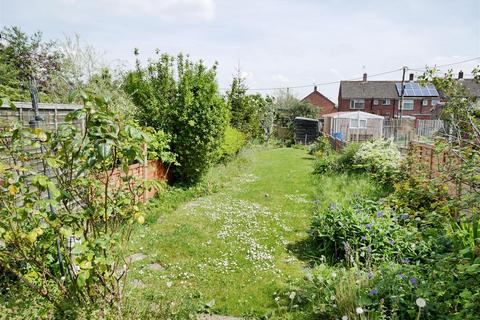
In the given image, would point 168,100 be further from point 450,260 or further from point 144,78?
point 450,260

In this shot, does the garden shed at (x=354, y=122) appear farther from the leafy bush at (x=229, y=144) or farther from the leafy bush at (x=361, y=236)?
the leafy bush at (x=361, y=236)

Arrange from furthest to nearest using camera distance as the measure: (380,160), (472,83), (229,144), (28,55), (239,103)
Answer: (472,83) → (239,103) → (28,55) → (229,144) → (380,160)

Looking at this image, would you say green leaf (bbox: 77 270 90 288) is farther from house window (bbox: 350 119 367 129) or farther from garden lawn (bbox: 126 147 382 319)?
house window (bbox: 350 119 367 129)

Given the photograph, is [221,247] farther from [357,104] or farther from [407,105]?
[407,105]

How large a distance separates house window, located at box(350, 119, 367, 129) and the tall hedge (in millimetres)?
18388

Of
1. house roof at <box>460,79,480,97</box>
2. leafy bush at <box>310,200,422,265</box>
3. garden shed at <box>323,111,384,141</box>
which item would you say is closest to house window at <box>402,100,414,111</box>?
house roof at <box>460,79,480,97</box>

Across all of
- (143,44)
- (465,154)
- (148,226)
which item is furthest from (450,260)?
(143,44)

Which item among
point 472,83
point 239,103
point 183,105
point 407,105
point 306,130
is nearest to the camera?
point 183,105

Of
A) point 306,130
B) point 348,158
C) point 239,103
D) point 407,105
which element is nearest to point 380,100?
point 407,105

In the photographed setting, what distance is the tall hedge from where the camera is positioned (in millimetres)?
8086

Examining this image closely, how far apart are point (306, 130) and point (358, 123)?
499 cm

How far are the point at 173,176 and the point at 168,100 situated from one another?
211cm

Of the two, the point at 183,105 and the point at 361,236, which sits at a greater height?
the point at 183,105

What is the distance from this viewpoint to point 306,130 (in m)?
27.6
